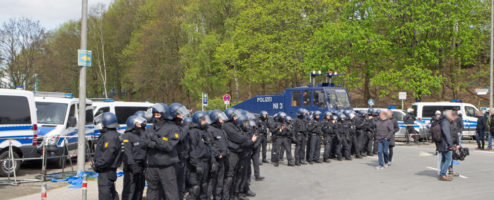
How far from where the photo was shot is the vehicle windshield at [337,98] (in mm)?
19984

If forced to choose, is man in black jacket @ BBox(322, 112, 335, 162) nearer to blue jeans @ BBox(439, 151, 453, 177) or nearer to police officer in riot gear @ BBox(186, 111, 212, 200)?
blue jeans @ BBox(439, 151, 453, 177)

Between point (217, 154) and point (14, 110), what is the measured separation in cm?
672

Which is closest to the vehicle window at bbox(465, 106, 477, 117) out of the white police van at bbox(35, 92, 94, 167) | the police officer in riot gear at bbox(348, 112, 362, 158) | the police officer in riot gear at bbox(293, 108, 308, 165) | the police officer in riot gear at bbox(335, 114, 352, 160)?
the police officer in riot gear at bbox(348, 112, 362, 158)

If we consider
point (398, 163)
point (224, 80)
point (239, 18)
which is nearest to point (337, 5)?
point (239, 18)

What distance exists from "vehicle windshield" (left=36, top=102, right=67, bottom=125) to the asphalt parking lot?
11.3 ft

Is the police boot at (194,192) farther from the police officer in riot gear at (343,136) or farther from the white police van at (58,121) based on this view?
the police officer in riot gear at (343,136)

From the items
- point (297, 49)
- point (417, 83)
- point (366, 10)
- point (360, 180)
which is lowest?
point (360, 180)

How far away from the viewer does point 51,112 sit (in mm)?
13523

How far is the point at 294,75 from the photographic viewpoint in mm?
36156

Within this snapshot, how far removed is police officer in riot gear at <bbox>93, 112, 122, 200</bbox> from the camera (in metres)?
6.93

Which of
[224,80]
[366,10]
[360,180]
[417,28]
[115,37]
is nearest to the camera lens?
[360,180]

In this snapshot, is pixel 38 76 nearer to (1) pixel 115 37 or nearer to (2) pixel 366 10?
(1) pixel 115 37

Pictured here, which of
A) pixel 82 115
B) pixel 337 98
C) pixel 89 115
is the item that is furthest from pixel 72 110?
pixel 337 98

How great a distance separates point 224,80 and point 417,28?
64.7 feet
